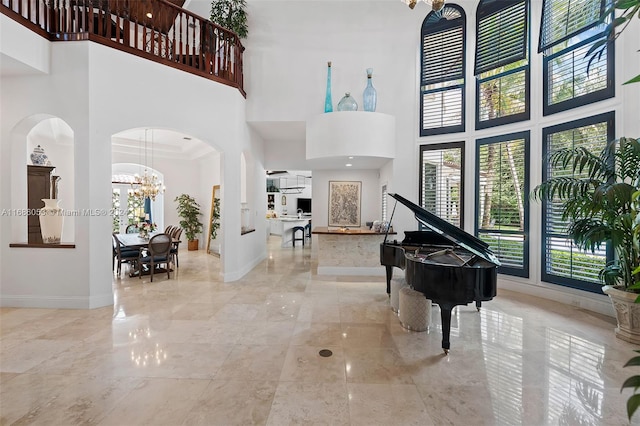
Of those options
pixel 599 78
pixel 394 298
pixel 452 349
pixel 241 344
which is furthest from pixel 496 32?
pixel 241 344

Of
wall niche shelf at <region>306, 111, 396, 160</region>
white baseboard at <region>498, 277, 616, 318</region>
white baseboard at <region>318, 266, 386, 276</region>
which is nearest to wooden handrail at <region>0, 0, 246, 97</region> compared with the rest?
wall niche shelf at <region>306, 111, 396, 160</region>

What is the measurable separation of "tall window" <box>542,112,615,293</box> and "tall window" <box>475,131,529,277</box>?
29cm

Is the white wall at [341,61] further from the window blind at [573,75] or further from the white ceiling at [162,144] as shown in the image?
the white ceiling at [162,144]

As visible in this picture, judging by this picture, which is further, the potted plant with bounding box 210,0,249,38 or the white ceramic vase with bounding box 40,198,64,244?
the potted plant with bounding box 210,0,249,38

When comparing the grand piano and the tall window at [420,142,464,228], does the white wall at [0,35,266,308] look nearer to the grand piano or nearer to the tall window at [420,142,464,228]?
the grand piano

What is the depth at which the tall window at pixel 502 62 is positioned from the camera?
4.89m

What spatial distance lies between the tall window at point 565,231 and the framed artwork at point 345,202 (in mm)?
4063

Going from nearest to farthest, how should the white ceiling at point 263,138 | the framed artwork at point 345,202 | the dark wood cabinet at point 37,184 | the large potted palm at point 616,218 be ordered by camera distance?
the large potted palm at point 616,218 → the dark wood cabinet at point 37,184 → the white ceiling at point 263,138 → the framed artwork at point 345,202

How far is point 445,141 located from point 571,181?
7.99 feet

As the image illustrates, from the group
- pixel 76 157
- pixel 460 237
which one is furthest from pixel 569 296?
pixel 76 157

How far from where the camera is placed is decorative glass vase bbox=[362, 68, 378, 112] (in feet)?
18.7

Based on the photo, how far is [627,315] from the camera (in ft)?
10.5

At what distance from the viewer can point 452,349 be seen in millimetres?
2990

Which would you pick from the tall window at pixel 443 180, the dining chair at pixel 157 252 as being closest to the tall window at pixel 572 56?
the tall window at pixel 443 180
